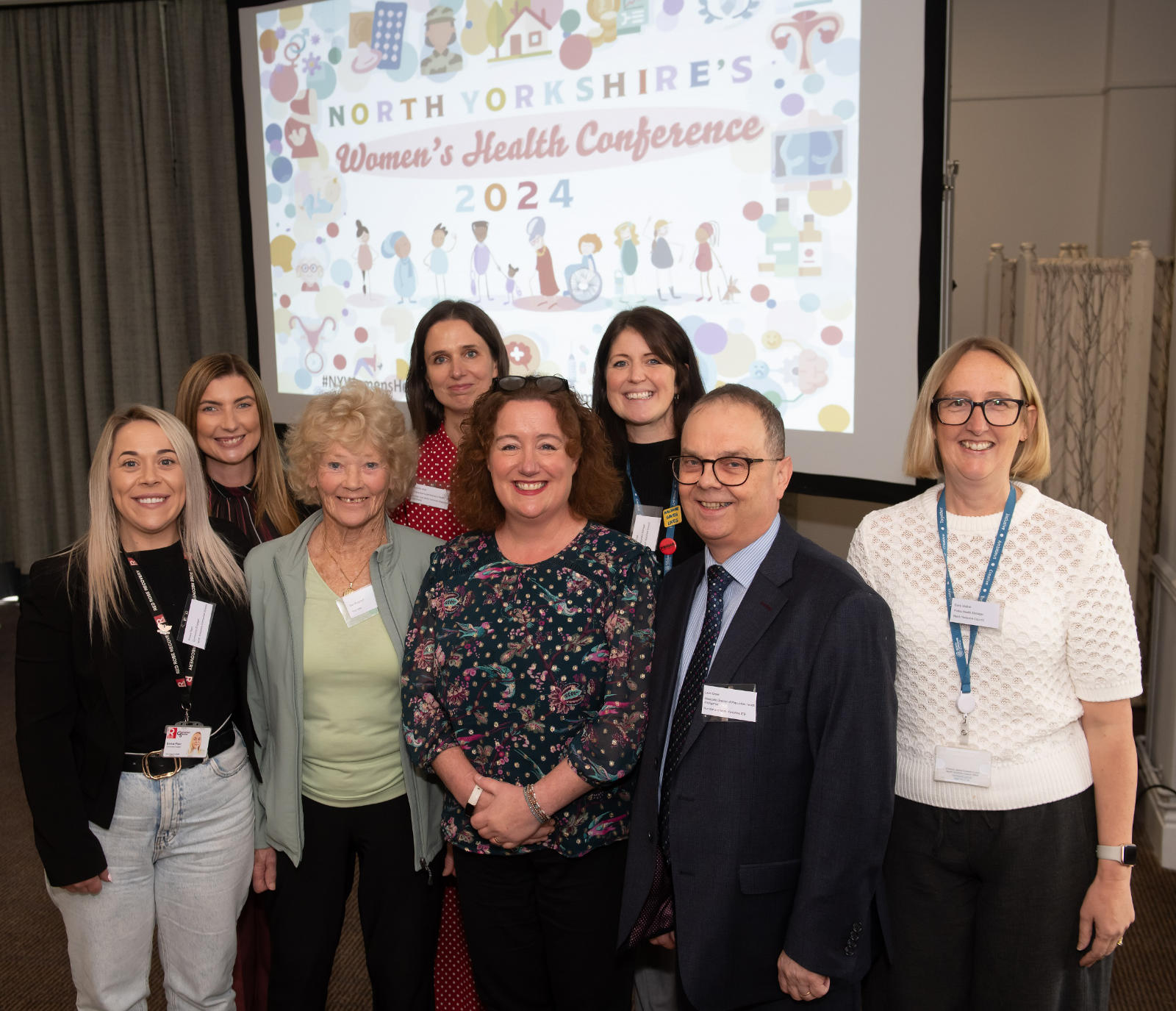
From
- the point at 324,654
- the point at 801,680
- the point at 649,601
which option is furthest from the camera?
the point at 324,654

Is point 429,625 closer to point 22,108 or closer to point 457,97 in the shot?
point 457,97

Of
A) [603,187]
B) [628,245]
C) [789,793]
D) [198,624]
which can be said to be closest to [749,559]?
[789,793]

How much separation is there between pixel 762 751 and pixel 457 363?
157 centimetres

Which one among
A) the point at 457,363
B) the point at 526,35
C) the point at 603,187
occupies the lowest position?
the point at 457,363

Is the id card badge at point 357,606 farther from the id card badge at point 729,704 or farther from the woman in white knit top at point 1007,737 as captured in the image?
the woman in white knit top at point 1007,737

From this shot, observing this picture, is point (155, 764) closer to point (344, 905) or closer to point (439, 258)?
point (344, 905)

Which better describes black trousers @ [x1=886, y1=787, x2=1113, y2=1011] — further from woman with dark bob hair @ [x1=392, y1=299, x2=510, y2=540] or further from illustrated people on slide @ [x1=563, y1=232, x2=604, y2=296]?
illustrated people on slide @ [x1=563, y1=232, x2=604, y2=296]

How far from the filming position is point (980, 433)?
1.69 meters

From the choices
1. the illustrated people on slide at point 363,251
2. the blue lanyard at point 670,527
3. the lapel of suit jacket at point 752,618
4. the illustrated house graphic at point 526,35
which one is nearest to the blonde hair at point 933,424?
the lapel of suit jacket at point 752,618

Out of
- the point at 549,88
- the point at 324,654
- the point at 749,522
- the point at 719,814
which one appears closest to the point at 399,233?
the point at 549,88

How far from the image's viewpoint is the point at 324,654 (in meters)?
1.92

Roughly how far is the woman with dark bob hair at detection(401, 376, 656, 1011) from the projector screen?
170cm

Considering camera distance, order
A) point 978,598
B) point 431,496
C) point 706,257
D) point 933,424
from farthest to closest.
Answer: point 706,257 < point 431,496 < point 933,424 < point 978,598

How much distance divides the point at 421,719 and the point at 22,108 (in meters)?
6.05
